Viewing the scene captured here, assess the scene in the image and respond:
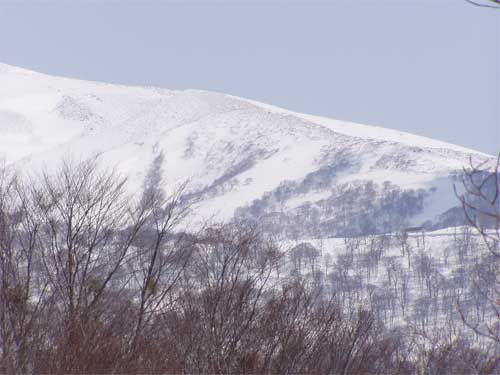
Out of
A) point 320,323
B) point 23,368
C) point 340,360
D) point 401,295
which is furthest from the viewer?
point 401,295

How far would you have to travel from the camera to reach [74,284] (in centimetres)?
1611

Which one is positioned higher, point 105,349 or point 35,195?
point 35,195

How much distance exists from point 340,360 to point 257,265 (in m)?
3.37

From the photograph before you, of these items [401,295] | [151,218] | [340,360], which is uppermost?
[151,218]

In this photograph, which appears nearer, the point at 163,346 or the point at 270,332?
the point at 163,346

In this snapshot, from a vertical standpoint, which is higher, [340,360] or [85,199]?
[85,199]

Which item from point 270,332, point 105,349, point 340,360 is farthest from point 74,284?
point 340,360

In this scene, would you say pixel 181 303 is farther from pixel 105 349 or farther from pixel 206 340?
pixel 105 349

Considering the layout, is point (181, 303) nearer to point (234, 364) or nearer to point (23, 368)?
point (234, 364)

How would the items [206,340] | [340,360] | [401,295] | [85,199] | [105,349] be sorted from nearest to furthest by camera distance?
1. [105,349]
2. [206,340]
3. [85,199]
4. [340,360]
5. [401,295]

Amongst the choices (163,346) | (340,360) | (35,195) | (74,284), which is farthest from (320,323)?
(35,195)

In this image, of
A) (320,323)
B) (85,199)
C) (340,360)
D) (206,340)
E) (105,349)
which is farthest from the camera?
(320,323)

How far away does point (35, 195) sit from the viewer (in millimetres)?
16062

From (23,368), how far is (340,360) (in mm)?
9716
